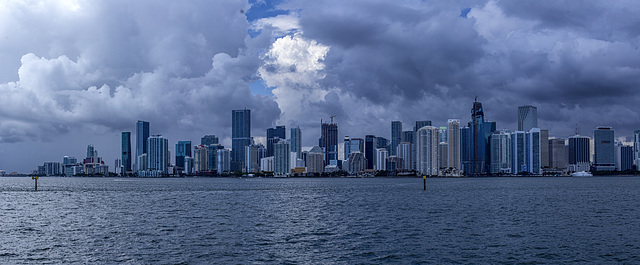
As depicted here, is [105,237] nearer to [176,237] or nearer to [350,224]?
[176,237]

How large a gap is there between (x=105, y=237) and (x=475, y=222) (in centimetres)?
5181

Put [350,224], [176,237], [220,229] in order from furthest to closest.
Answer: [350,224], [220,229], [176,237]

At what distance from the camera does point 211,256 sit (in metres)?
51.2

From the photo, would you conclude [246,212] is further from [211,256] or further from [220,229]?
[211,256]

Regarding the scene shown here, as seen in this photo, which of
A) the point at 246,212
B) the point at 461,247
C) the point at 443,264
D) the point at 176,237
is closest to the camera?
the point at 443,264

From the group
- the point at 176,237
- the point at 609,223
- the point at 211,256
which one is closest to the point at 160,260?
the point at 211,256

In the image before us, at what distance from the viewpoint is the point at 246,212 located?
320 ft

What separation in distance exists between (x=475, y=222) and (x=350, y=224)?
18.9 metres

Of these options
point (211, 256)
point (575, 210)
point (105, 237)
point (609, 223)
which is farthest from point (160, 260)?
point (575, 210)

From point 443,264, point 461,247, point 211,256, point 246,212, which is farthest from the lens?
point 246,212

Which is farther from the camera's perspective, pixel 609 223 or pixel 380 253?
pixel 609 223

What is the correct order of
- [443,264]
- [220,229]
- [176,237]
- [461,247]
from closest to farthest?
1. [443,264]
2. [461,247]
3. [176,237]
4. [220,229]

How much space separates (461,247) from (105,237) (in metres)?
41.9

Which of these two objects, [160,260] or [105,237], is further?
[105,237]
